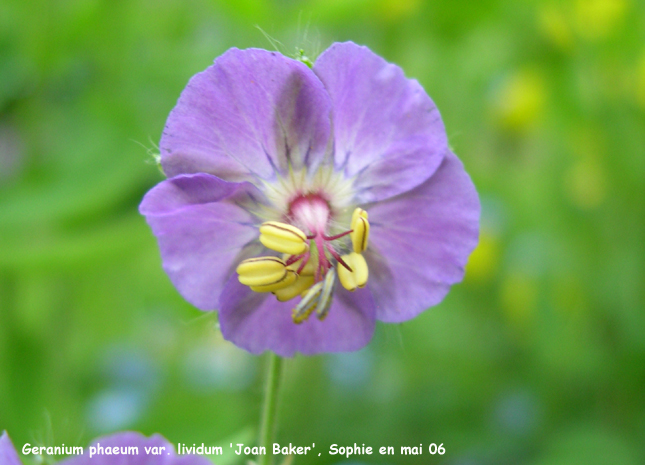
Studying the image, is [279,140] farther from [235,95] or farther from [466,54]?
[466,54]

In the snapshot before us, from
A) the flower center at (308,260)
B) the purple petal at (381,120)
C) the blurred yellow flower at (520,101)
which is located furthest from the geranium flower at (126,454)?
the blurred yellow flower at (520,101)

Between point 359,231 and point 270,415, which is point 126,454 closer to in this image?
point 270,415

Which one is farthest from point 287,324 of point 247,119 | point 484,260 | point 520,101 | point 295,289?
point 520,101

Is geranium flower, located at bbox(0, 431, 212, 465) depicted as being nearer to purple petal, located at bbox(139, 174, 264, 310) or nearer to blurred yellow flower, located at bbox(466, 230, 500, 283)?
purple petal, located at bbox(139, 174, 264, 310)

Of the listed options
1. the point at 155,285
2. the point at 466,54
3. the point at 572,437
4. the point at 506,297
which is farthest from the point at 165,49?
the point at 572,437

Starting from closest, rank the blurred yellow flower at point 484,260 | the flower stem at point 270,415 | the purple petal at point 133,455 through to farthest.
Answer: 1. the purple petal at point 133,455
2. the flower stem at point 270,415
3. the blurred yellow flower at point 484,260

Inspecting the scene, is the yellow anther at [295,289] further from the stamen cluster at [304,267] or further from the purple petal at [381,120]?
the purple petal at [381,120]
